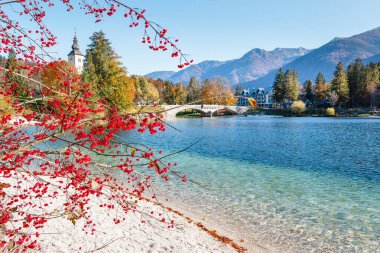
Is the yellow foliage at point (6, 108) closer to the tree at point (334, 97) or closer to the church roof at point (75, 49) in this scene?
the tree at point (334, 97)

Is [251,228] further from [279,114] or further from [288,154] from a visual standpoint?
[279,114]

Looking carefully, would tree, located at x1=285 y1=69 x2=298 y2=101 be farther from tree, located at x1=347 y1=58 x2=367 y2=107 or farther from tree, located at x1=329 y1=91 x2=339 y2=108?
tree, located at x1=347 y1=58 x2=367 y2=107

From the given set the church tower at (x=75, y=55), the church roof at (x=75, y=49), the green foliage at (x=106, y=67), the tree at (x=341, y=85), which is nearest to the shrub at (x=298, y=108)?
the tree at (x=341, y=85)

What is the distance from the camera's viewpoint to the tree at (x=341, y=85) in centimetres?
9562

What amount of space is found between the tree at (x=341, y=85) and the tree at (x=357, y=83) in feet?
6.20

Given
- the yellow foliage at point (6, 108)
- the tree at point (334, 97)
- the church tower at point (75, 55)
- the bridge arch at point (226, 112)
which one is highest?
the church tower at point (75, 55)

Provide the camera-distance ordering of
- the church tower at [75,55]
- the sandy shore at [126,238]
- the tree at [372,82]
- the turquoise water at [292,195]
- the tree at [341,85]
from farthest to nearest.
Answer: the church tower at [75,55] → the tree at [341,85] → the tree at [372,82] → the turquoise water at [292,195] → the sandy shore at [126,238]

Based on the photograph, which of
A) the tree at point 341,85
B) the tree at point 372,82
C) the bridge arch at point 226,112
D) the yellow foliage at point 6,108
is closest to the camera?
the yellow foliage at point 6,108

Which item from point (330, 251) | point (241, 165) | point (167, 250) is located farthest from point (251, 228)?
point (241, 165)

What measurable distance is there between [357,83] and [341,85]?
474 cm

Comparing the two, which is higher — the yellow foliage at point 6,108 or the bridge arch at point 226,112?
the yellow foliage at point 6,108

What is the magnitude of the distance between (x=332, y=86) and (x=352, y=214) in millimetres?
96699

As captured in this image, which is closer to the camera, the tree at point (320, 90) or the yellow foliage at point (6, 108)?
the yellow foliage at point (6, 108)

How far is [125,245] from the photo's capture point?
788 cm
